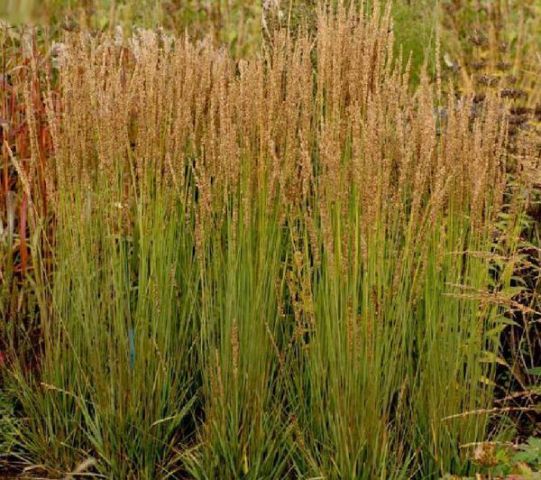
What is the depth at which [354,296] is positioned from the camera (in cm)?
299

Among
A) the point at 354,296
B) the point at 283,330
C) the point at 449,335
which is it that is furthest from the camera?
the point at 283,330

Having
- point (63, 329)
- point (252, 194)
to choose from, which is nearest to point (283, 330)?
point (252, 194)

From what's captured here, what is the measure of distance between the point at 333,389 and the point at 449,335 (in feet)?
1.40

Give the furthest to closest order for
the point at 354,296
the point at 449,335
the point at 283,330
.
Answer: the point at 283,330
the point at 449,335
the point at 354,296

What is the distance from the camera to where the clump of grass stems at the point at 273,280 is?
3072 millimetres

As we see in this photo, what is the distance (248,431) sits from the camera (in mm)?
3229

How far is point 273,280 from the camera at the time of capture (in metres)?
3.27

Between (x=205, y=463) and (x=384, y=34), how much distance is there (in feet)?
4.99

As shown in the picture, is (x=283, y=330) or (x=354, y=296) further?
(x=283, y=330)

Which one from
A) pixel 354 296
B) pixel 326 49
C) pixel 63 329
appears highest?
pixel 326 49

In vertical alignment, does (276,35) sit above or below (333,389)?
Result: above

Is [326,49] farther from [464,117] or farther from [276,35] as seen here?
[464,117]

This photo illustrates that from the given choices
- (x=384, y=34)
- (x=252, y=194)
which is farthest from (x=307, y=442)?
(x=384, y=34)

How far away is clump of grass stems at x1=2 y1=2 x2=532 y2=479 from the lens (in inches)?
121
